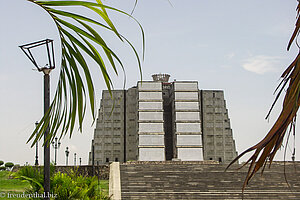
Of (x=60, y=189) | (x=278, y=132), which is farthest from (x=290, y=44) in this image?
(x=60, y=189)

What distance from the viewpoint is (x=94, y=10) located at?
115cm

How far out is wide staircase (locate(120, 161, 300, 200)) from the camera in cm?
1402

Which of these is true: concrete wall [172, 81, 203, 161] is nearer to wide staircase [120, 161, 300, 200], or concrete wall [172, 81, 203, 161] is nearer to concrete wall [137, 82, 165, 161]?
concrete wall [137, 82, 165, 161]

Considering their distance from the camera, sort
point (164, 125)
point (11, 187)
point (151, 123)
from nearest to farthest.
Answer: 1. point (11, 187)
2. point (151, 123)
3. point (164, 125)

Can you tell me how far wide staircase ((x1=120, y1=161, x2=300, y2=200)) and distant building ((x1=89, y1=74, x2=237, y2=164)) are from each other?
15890mm

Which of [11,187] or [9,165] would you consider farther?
[9,165]

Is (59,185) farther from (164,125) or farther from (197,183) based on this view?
(164,125)

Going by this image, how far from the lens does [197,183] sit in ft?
51.2

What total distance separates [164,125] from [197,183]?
22558 mm

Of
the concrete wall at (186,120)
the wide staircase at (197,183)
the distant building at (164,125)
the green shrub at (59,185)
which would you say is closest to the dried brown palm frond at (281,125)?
the green shrub at (59,185)

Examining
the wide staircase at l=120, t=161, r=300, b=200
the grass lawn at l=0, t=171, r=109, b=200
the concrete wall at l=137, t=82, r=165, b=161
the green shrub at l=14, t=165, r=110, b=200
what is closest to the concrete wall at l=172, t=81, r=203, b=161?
the concrete wall at l=137, t=82, r=165, b=161

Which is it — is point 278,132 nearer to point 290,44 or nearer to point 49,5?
point 290,44

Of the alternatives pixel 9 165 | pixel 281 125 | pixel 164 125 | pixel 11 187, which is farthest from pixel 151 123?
pixel 281 125

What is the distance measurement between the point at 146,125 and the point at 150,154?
2037 mm
